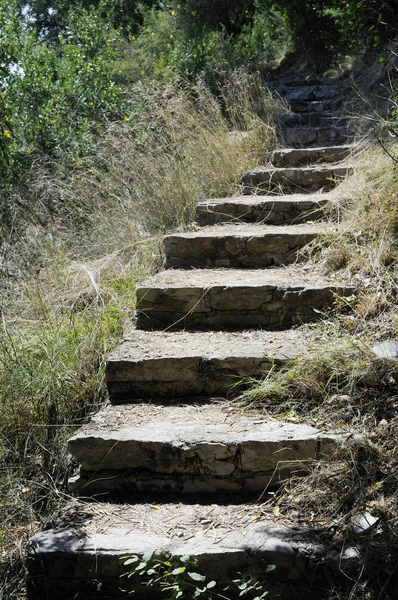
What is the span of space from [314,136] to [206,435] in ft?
15.5

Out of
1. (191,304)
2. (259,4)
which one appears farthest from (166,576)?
(259,4)

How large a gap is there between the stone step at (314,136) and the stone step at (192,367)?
376 cm

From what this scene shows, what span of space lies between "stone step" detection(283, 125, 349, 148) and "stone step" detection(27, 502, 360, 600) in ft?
15.9

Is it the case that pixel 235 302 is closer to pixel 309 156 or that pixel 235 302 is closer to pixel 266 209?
pixel 266 209

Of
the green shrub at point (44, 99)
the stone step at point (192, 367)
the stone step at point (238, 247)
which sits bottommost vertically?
the stone step at point (192, 367)

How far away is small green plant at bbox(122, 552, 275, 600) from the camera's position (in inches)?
98.7

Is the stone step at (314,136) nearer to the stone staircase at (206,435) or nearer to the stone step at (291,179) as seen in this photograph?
the stone step at (291,179)

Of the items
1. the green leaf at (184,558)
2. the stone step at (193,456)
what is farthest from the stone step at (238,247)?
the green leaf at (184,558)

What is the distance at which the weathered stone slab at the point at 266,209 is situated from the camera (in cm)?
500

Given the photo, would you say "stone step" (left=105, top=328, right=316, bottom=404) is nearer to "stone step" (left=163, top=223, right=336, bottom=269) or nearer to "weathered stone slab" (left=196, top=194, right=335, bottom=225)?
"stone step" (left=163, top=223, right=336, bottom=269)

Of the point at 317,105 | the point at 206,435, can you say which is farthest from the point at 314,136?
the point at 206,435

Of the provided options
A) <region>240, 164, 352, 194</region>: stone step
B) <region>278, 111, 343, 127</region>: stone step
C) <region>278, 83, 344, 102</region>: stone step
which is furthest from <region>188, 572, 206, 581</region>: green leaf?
<region>278, 83, 344, 102</region>: stone step

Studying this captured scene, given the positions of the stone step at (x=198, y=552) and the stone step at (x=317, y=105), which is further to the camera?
the stone step at (x=317, y=105)

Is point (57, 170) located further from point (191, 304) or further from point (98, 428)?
point (98, 428)
